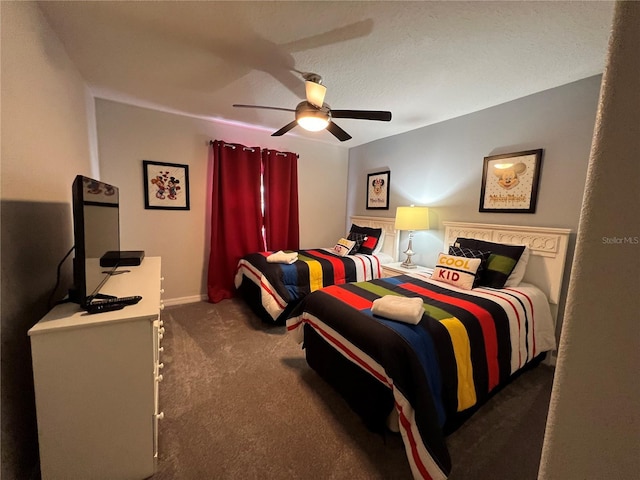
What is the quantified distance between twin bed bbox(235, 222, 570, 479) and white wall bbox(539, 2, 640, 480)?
92cm

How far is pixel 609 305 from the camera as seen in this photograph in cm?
39

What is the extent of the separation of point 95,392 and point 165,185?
2.64 metres

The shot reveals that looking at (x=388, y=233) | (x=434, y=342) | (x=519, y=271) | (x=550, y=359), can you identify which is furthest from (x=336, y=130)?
(x=550, y=359)

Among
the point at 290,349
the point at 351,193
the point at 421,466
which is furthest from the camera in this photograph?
the point at 351,193

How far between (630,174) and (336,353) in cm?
166

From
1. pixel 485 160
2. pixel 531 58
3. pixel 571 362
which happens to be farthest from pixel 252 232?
pixel 571 362

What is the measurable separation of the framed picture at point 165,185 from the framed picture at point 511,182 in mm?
3485

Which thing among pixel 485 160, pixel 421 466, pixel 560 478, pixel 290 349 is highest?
pixel 485 160

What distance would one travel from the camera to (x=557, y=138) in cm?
223

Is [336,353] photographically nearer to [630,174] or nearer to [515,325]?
[515,325]

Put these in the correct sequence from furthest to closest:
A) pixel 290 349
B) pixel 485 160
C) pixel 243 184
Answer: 1. pixel 243 184
2. pixel 485 160
3. pixel 290 349

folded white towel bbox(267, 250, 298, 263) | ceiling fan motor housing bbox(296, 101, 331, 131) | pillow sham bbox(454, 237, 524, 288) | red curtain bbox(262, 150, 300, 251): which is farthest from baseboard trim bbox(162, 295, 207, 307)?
pillow sham bbox(454, 237, 524, 288)

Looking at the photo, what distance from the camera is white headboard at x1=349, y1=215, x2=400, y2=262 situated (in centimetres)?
368

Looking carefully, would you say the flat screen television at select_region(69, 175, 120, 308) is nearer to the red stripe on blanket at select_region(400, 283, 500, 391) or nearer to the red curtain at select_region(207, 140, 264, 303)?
the red curtain at select_region(207, 140, 264, 303)
